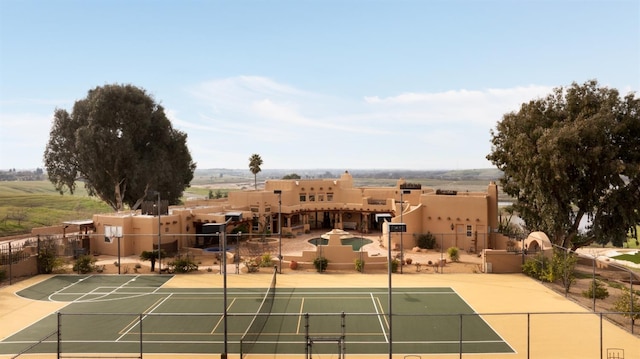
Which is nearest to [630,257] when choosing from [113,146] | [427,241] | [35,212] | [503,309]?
[427,241]

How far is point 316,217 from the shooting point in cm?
6250

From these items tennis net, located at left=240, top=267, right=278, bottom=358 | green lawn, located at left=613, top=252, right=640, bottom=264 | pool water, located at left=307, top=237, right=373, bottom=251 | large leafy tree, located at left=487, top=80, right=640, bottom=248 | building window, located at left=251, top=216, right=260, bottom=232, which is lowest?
green lawn, located at left=613, top=252, right=640, bottom=264

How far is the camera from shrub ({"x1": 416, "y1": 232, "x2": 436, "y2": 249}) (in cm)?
4409

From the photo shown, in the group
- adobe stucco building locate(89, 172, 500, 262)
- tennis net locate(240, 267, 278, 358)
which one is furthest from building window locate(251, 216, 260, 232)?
tennis net locate(240, 267, 278, 358)

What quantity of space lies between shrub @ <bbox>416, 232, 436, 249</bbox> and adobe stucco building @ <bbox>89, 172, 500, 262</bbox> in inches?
30.1

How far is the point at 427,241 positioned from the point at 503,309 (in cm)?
1916

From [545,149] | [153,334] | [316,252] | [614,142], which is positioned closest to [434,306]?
[316,252]

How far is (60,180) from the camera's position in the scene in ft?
191

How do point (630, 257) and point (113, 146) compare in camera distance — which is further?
point (113, 146)

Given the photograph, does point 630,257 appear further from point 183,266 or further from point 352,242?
point 183,266

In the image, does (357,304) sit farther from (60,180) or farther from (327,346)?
(60,180)

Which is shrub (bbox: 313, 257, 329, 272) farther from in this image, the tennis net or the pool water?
the pool water

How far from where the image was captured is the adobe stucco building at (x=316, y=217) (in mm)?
42000

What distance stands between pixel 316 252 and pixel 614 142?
26566mm
